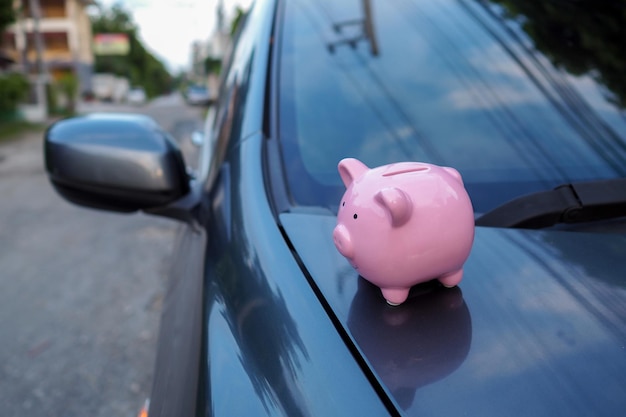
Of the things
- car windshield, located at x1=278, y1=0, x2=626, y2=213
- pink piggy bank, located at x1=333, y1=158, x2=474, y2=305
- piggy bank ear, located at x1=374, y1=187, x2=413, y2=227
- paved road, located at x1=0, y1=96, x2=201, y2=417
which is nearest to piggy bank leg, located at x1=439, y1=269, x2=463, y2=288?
pink piggy bank, located at x1=333, y1=158, x2=474, y2=305

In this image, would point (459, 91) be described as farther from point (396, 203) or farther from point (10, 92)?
point (10, 92)

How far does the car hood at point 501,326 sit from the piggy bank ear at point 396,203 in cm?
14

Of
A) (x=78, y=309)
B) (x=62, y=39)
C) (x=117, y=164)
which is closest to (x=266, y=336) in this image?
(x=117, y=164)

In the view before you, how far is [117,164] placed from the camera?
1.20m

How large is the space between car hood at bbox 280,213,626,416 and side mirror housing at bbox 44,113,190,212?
19.3 inches

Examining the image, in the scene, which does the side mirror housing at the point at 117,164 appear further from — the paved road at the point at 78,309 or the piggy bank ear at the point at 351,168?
the paved road at the point at 78,309

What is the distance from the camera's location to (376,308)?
2.24 feet

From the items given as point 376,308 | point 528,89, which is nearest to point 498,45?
point 528,89

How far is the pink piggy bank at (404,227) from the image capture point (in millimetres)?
625

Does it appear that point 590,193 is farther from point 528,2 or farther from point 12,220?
point 12,220

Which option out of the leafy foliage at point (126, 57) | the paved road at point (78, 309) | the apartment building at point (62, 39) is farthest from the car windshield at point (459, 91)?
the leafy foliage at point (126, 57)

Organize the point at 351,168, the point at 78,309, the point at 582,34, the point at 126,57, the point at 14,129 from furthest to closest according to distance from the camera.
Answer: the point at 126,57
the point at 14,129
the point at 78,309
the point at 582,34
the point at 351,168

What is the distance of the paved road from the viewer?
2.21m

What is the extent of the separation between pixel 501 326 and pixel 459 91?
2.69 ft
